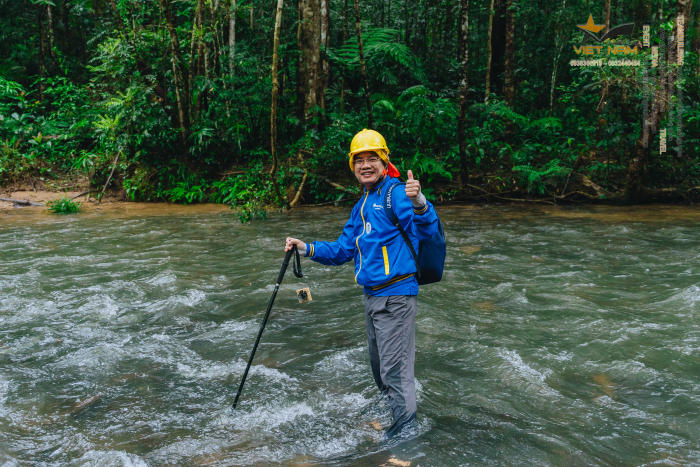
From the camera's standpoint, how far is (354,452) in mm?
4043

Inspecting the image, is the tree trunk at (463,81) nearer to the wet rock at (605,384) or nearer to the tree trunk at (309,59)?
the tree trunk at (309,59)

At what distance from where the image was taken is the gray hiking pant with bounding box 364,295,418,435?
399cm

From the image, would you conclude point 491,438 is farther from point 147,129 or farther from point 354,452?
point 147,129

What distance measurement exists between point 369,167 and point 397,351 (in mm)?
1330

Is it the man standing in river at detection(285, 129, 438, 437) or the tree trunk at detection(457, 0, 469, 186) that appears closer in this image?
the man standing in river at detection(285, 129, 438, 437)

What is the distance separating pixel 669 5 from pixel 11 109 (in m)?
20.8

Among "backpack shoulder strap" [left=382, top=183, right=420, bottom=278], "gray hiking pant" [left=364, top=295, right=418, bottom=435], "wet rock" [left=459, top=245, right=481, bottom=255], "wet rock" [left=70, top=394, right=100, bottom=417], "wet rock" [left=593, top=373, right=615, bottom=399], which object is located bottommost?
"wet rock" [left=593, top=373, right=615, bottom=399]

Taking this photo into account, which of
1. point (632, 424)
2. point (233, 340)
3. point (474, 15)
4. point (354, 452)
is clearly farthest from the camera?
point (474, 15)

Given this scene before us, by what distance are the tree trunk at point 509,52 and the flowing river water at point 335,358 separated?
7.20m

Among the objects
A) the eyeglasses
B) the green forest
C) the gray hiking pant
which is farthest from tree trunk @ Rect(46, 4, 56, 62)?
the gray hiking pant

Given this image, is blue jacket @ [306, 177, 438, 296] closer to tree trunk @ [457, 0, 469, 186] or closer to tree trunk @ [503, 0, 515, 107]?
tree trunk @ [457, 0, 469, 186]

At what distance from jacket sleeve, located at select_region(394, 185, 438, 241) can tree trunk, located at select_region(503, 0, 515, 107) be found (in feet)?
43.8

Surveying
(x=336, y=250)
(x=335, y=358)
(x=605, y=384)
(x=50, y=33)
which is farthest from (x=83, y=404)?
(x=50, y=33)

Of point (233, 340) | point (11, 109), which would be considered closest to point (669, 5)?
point (233, 340)
